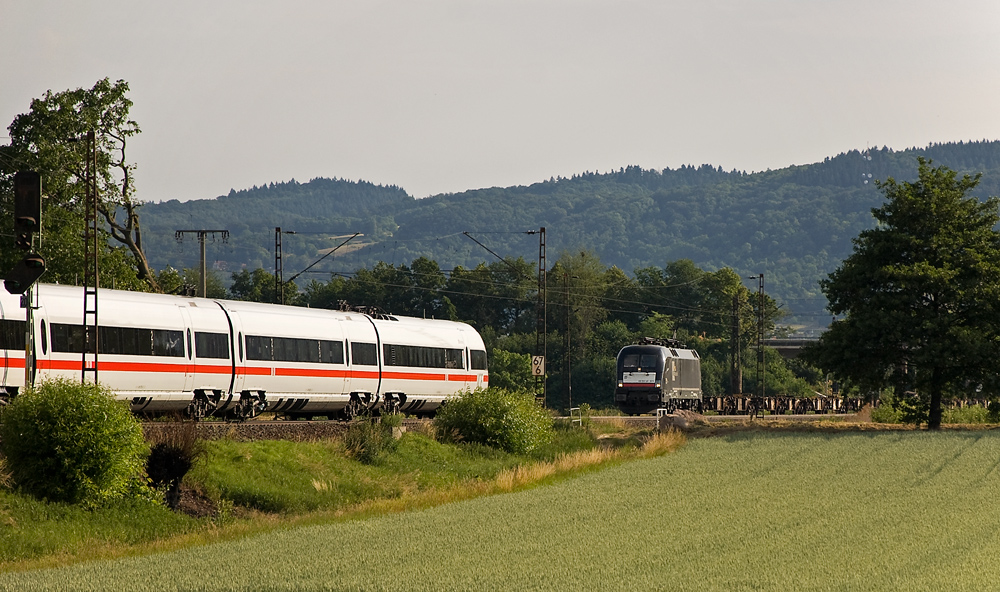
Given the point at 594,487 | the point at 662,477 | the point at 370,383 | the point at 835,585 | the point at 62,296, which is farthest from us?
the point at 370,383

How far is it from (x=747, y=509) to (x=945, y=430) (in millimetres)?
31303

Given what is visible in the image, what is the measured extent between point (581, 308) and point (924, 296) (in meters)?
72.8

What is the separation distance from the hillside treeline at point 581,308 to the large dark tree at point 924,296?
55957 mm

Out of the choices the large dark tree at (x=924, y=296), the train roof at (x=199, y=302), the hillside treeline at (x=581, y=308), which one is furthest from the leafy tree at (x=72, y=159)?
the hillside treeline at (x=581, y=308)

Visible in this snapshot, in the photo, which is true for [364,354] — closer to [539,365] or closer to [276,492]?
[276,492]

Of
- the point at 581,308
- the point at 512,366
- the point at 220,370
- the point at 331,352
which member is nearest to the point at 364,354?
the point at 331,352

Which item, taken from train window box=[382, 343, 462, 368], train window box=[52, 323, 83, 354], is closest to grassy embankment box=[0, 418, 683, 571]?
train window box=[382, 343, 462, 368]

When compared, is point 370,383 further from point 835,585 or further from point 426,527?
point 835,585

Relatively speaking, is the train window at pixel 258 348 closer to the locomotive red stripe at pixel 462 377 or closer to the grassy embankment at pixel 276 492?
the grassy embankment at pixel 276 492

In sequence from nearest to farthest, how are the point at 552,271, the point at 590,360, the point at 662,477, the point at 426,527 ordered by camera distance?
→ the point at 426,527, the point at 662,477, the point at 590,360, the point at 552,271

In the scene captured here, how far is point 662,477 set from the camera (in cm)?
3312

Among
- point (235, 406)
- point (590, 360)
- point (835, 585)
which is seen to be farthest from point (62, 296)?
point (590, 360)

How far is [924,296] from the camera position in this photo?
174 feet

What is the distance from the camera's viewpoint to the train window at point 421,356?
132 ft
